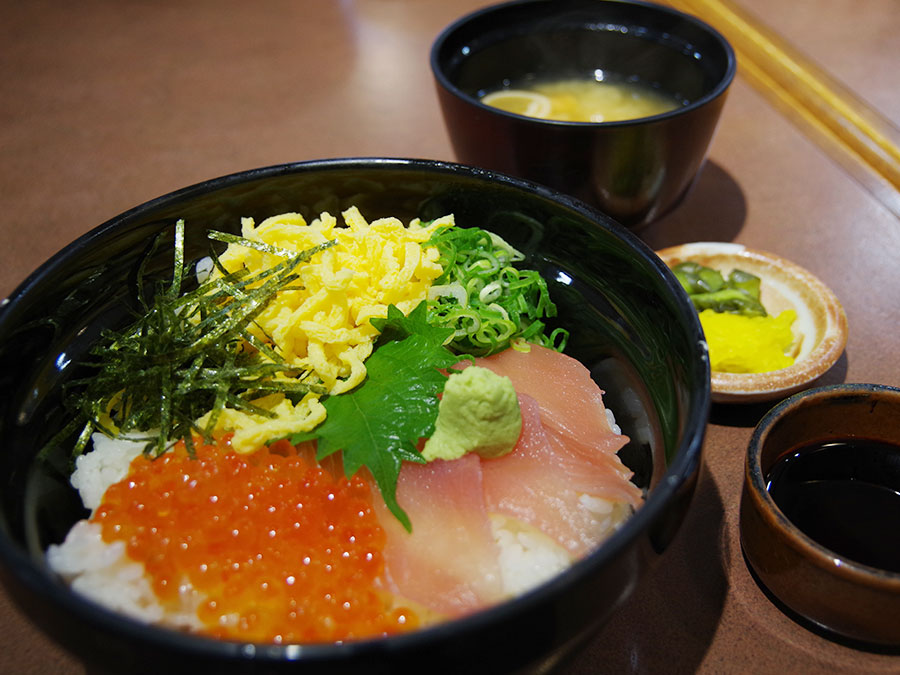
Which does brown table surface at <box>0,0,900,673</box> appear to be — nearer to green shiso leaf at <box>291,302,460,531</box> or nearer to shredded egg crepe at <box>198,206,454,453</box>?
green shiso leaf at <box>291,302,460,531</box>

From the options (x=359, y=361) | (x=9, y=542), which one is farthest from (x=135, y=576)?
(x=359, y=361)

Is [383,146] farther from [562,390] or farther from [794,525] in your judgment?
[794,525]

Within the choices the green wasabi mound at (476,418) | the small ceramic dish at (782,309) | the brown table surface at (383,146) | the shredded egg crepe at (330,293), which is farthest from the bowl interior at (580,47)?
the green wasabi mound at (476,418)

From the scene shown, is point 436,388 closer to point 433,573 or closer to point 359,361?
point 359,361

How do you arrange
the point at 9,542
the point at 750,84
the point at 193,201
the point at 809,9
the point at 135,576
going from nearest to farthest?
the point at 9,542 < the point at 135,576 < the point at 193,201 < the point at 750,84 < the point at 809,9

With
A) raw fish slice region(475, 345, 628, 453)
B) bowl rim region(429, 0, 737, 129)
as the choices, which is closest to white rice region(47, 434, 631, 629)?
raw fish slice region(475, 345, 628, 453)

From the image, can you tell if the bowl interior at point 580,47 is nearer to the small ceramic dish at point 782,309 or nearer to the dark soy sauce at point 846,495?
the small ceramic dish at point 782,309
